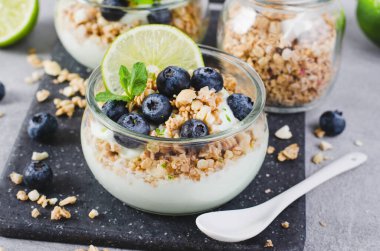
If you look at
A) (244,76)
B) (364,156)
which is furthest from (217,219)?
(364,156)

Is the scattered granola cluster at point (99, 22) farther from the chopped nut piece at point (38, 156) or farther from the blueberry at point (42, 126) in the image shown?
the chopped nut piece at point (38, 156)

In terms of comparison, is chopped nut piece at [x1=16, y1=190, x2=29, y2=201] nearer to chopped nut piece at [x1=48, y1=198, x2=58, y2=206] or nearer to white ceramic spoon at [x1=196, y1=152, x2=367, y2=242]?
chopped nut piece at [x1=48, y1=198, x2=58, y2=206]

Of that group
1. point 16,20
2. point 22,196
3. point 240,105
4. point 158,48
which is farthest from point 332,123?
point 16,20

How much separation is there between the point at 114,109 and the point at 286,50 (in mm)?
662

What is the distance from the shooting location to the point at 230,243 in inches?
60.8

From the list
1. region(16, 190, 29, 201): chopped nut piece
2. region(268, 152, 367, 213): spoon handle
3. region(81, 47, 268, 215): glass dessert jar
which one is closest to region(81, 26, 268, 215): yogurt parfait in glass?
region(81, 47, 268, 215): glass dessert jar

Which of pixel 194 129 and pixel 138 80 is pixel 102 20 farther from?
pixel 194 129

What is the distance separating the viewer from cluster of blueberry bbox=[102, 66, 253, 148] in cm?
148

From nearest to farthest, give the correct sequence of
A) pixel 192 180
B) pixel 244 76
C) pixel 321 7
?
1. pixel 192 180
2. pixel 244 76
3. pixel 321 7

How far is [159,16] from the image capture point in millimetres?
2059

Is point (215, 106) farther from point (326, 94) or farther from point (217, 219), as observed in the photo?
point (326, 94)

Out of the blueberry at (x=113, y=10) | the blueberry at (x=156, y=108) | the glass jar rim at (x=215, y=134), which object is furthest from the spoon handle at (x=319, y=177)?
the blueberry at (x=113, y=10)

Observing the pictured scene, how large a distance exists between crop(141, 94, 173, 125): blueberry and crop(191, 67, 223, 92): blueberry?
0.11 m

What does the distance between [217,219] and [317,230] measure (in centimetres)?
29
